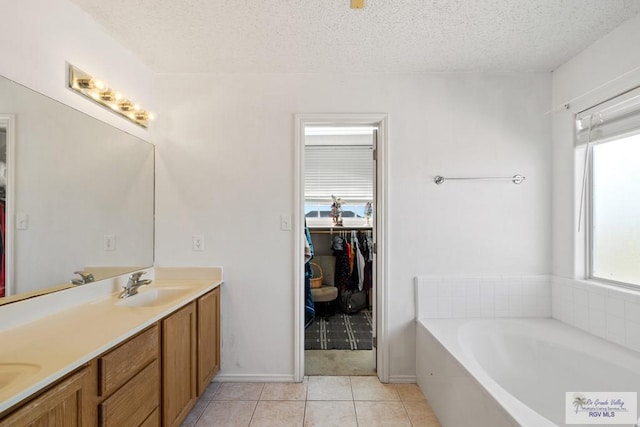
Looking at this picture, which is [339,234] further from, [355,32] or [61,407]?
[61,407]

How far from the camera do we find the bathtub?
1.46 meters

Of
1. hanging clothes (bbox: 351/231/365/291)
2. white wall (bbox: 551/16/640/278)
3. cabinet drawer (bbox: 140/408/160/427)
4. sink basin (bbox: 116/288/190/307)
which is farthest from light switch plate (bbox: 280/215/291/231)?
white wall (bbox: 551/16/640/278)

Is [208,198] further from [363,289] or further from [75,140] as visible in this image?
[363,289]

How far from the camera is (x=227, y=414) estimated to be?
6.27 feet

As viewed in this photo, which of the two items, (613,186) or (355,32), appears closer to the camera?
(355,32)

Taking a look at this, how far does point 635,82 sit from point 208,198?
9.13ft

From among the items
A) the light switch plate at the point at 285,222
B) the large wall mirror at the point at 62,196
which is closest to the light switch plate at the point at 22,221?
the large wall mirror at the point at 62,196

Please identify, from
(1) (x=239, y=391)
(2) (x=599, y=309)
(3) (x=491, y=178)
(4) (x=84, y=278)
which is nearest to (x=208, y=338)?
(1) (x=239, y=391)

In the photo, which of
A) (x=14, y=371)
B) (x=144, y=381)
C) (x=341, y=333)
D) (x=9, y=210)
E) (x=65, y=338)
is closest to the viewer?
(x=14, y=371)

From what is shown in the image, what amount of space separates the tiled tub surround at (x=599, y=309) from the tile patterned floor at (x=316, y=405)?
→ 3.95 ft

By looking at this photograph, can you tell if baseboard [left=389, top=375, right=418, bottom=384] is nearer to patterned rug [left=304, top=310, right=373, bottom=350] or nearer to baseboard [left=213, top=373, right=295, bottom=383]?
patterned rug [left=304, top=310, right=373, bottom=350]

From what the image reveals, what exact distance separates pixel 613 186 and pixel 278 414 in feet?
8.61

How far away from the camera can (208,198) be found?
229 cm

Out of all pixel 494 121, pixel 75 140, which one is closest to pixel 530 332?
pixel 494 121
